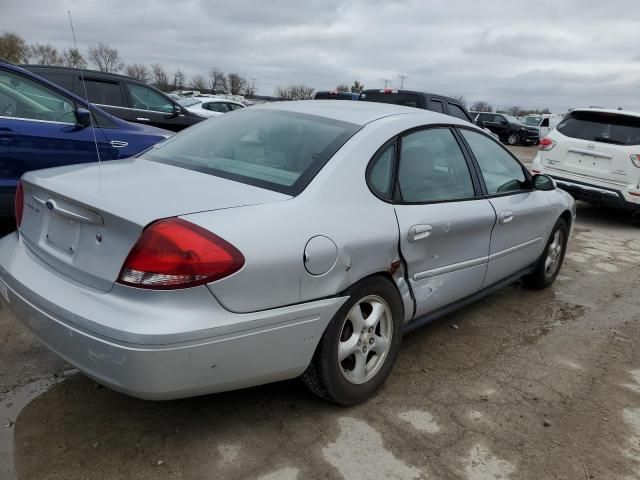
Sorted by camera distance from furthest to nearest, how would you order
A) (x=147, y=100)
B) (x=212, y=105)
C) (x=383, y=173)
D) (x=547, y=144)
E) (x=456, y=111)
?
(x=212, y=105) < (x=456, y=111) < (x=147, y=100) < (x=547, y=144) < (x=383, y=173)

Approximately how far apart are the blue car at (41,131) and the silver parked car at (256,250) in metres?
1.92

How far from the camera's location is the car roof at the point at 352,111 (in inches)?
122

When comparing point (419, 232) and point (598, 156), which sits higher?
point (419, 232)

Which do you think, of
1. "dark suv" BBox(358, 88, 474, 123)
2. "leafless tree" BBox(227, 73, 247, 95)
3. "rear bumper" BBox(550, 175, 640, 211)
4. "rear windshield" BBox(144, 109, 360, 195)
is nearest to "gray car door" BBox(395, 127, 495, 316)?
"rear windshield" BBox(144, 109, 360, 195)

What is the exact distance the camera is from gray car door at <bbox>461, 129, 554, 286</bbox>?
3.69 m

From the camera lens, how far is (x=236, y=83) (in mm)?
67312

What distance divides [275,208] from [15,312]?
131 centimetres

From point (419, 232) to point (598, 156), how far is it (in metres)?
6.07

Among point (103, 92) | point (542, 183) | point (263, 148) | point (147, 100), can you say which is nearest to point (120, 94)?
point (103, 92)

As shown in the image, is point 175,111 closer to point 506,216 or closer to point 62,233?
point 506,216

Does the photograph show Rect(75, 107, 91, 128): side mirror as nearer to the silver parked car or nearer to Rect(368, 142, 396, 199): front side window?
the silver parked car

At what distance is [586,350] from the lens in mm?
3727

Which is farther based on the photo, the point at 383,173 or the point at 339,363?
the point at 383,173

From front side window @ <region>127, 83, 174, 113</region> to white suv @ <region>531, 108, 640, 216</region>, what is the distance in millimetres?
5960
